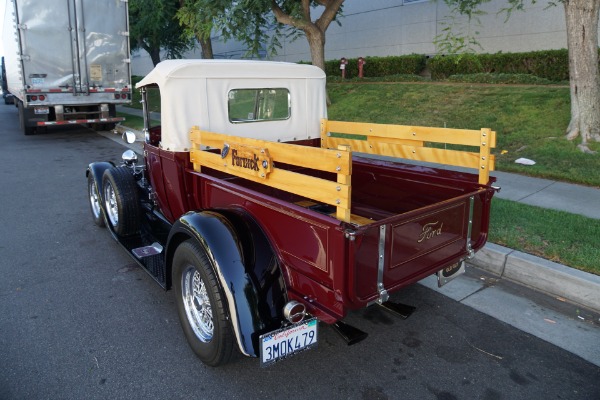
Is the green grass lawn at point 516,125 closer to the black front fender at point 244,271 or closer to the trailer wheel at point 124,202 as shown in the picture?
the trailer wheel at point 124,202

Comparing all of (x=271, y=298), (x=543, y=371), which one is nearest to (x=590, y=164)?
(x=543, y=371)

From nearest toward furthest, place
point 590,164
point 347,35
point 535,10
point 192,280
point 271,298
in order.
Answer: point 271,298 → point 192,280 → point 590,164 → point 535,10 → point 347,35

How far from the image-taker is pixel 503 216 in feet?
16.9

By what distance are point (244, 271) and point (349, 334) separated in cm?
75

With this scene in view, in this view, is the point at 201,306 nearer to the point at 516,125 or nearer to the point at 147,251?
the point at 147,251

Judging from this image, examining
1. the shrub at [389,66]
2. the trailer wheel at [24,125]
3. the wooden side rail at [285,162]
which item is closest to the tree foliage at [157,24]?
the trailer wheel at [24,125]

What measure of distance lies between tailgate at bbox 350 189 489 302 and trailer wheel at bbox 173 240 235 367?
86cm

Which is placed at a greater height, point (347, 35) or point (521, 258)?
point (347, 35)

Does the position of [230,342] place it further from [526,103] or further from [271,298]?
[526,103]

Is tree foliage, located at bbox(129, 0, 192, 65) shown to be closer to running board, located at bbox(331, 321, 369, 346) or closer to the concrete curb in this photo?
the concrete curb

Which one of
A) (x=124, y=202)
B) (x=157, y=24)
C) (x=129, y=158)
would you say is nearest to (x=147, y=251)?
(x=124, y=202)

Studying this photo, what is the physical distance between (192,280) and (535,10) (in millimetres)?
14569

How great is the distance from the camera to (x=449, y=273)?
3344mm

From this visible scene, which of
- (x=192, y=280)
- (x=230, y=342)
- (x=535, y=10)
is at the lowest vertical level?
(x=230, y=342)
